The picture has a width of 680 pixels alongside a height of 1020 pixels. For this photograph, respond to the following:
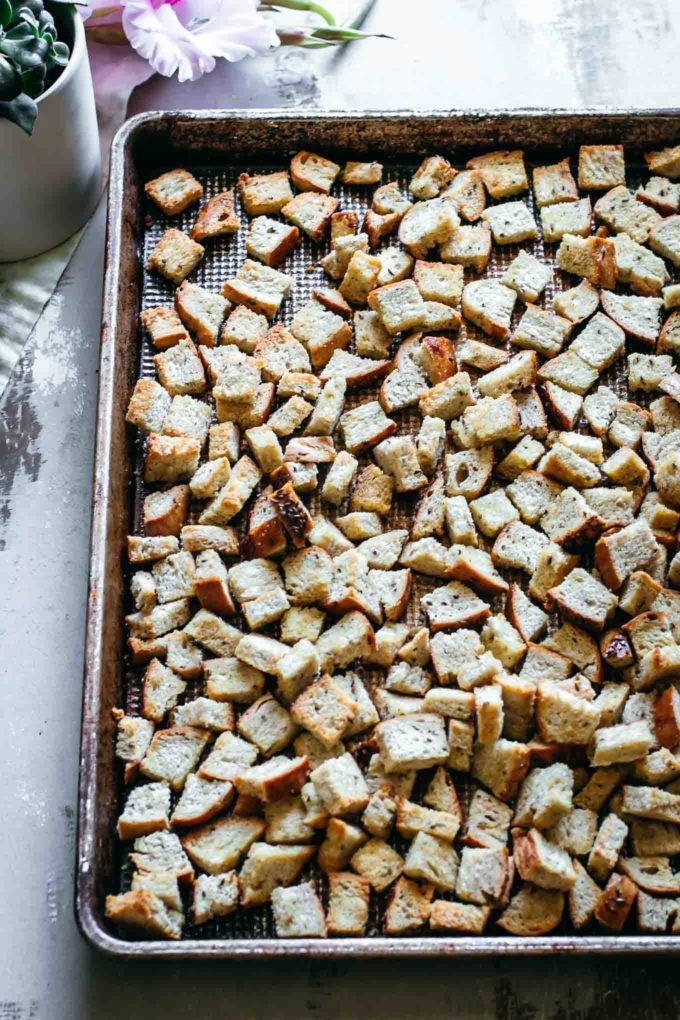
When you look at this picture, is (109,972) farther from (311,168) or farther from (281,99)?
(281,99)

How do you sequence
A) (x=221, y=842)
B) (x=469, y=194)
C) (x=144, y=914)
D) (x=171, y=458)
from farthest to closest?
(x=469, y=194) → (x=171, y=458) → (x=221, y=842) → (x=144, y=914)

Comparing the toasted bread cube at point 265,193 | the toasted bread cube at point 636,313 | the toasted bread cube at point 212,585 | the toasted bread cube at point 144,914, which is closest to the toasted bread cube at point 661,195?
the toasted bread cube at point 636,313

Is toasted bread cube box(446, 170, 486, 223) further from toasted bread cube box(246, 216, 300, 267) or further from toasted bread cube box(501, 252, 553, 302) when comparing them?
toasted bread cube box(246, 216, 300, 267)

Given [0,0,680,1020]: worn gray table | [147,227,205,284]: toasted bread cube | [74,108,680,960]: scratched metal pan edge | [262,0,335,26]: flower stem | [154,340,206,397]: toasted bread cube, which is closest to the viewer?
[74,108,680,960]: scratched metal pan edge

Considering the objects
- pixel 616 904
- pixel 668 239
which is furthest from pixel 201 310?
pixel 616 904

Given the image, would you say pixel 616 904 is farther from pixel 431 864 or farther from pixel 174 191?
pixel 174 191

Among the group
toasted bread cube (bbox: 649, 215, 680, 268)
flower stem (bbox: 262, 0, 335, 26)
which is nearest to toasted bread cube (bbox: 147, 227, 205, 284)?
flower stem (bbox: 262, 0, 335, 26)

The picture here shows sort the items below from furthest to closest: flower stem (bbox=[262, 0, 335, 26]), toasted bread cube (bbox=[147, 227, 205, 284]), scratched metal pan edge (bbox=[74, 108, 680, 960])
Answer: flower stem (bbox=[262, 0, 335, 26]) < toasted bread cube (bbox=[147, 227, 205, 284]) < scratched metal pan edge (bbox=[74, 108, 680, 960])
